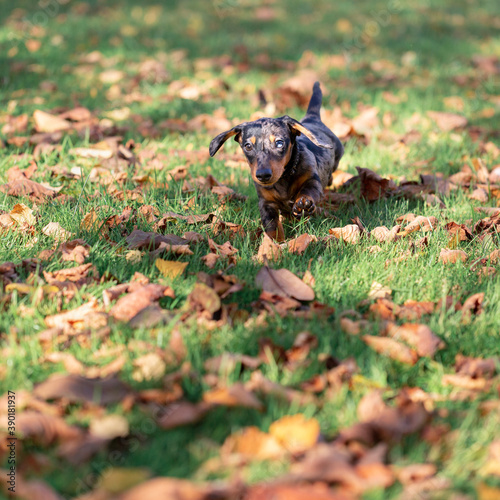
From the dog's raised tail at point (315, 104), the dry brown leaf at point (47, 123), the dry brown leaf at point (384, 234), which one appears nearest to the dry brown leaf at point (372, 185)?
the dry brown leaf at point (384, 234)

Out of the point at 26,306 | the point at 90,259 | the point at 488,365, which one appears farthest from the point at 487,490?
the point at 90,259

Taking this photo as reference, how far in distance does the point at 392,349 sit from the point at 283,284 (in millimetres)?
623

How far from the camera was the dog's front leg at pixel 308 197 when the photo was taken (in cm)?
351

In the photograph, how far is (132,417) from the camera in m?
1.96

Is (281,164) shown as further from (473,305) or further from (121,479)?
(121,479)

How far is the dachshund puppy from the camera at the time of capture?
346 centimetres

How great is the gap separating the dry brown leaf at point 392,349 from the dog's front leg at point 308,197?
1.32 metres

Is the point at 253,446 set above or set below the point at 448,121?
below

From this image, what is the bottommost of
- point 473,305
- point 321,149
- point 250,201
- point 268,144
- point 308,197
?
point 250,201

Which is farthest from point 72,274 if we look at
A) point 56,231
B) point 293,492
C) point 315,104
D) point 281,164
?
point 315,104

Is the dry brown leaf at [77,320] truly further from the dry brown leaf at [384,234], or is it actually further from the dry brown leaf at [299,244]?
the dry brown leaf at [384,234]

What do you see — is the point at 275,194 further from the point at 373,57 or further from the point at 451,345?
the point at 373,57

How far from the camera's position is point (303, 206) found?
11.5 ft

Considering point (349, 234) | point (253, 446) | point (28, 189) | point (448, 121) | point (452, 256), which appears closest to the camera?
point (253, 446)
